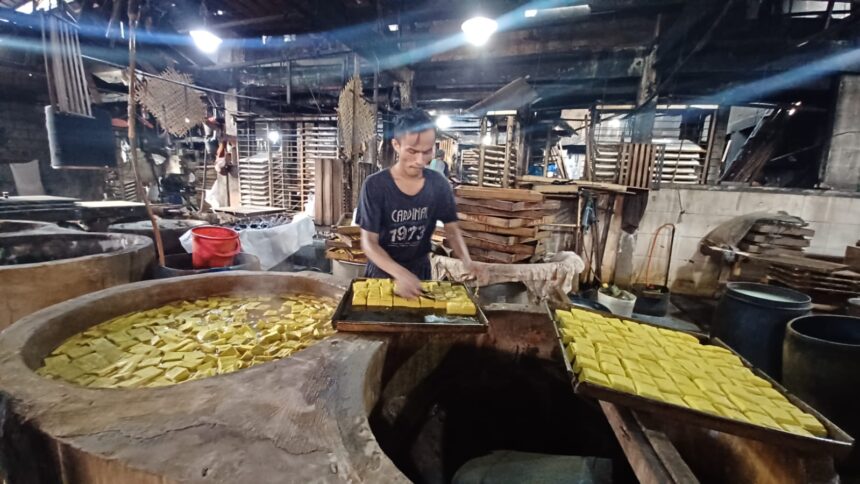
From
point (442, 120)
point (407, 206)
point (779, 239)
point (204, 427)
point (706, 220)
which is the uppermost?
point (442, 120)

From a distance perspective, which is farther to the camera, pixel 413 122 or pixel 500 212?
pixel 500 212

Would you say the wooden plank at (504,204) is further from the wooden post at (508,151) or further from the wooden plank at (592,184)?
the wooden post at (508,151)

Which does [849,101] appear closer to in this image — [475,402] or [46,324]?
Answer: [475,402]

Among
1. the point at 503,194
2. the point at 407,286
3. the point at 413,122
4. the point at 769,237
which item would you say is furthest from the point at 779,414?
the point at 769,237

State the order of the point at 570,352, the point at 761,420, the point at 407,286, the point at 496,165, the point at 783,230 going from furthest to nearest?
1. the point at 496,165
2. the point at 783,230
3. the point at 407,286
4. the point at 570,352
5. the point at 761,420

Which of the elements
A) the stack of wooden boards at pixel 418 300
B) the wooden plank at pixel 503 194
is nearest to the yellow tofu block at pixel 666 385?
the stack of wooden boards at pixel 418 300

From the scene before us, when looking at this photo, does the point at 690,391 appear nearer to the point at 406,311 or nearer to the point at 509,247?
the point at 406,311

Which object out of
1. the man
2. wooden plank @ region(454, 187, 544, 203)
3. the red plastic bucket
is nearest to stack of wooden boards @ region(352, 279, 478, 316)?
the man

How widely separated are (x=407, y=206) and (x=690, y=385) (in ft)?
6.96

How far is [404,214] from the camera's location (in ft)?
9.58

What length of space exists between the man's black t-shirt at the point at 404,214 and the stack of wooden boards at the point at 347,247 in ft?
6.25

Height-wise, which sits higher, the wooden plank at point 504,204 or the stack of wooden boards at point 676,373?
the wooden plank at point 504,204

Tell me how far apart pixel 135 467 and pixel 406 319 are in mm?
1265

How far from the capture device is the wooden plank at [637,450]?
126 cm
